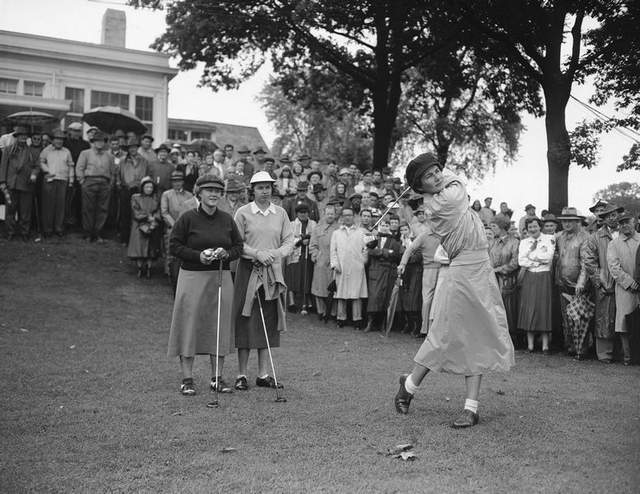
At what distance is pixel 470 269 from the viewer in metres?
6.66

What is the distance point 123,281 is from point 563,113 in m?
11.7

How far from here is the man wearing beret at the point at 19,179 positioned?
16828 millimetres

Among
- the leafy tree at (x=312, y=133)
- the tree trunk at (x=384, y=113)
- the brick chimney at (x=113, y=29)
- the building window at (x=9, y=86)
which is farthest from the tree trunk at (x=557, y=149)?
the leafy tree at (x=312, y=133)

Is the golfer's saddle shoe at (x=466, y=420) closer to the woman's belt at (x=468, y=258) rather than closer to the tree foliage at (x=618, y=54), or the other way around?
the woman's belt at (x=468, y=258)

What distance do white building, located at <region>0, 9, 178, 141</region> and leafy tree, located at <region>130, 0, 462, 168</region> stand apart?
5999 mm

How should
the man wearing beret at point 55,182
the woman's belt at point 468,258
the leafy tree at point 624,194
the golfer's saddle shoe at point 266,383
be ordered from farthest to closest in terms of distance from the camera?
1. the man wearing beret at point 55,182
2. the leafy tree at point 624,194
3. the golfer's saddle shoe at point 266,383
4. the woman's belt at point 468,258

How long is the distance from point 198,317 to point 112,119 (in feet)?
54.9

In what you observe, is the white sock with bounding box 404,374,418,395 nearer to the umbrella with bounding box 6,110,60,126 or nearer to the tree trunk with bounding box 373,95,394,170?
the umbrella with bounding box 6,110,60,126

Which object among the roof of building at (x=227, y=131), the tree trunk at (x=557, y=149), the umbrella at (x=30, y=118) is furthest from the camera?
the roof of building at (x=227, y=131)

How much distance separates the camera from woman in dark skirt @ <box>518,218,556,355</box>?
12.0 m

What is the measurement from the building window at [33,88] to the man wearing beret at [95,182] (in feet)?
44.4

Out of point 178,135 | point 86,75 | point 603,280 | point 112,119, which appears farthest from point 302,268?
point 178,135

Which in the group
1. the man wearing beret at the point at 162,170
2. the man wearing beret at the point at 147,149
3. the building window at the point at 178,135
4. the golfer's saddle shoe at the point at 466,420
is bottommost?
the golfer's saddle shoe at the point at 466,420

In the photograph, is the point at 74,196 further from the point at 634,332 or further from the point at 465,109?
the point at 465,109
